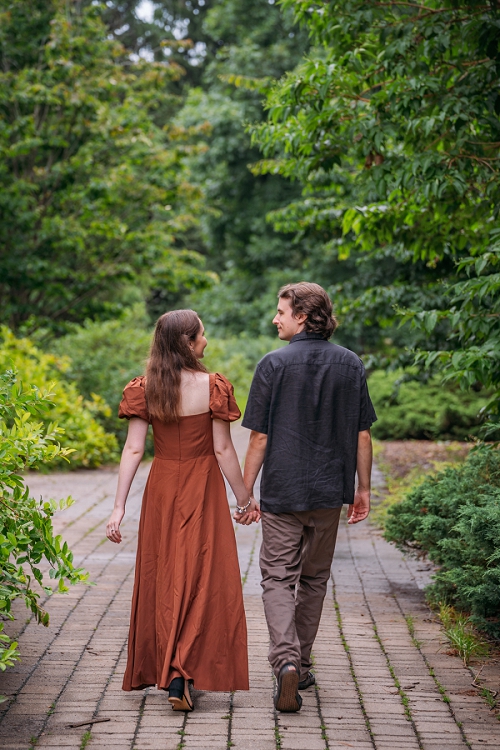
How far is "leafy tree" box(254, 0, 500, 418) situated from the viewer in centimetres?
552

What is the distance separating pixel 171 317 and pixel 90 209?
10.3 meters

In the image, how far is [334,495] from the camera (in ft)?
12.9

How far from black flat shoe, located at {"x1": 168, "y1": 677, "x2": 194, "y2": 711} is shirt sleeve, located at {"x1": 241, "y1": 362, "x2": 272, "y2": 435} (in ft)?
3.86

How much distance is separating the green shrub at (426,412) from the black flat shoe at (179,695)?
33.5 ft

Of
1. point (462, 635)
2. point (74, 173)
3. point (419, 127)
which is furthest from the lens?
point (74, 173)

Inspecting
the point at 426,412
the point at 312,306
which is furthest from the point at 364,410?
the point at 426,412

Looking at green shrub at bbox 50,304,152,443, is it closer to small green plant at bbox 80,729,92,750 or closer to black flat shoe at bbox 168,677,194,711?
black flat shoe at bbox 168,677,194,711

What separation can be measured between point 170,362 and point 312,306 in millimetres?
717

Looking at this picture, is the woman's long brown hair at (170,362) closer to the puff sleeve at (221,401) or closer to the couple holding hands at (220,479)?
the couple holding hands at (220,479)

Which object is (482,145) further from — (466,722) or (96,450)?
(96,450)

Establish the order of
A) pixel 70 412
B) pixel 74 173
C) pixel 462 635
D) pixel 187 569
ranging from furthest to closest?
pixel 74 173 → pixel 70 412 → pixel 462 635 → pixel 187 569

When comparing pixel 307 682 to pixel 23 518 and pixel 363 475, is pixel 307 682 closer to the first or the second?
pixel 363 475

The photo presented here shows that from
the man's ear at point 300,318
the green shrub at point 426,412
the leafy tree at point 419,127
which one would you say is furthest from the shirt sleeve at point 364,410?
the green shrub at point 426,412

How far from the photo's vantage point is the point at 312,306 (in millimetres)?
3943
